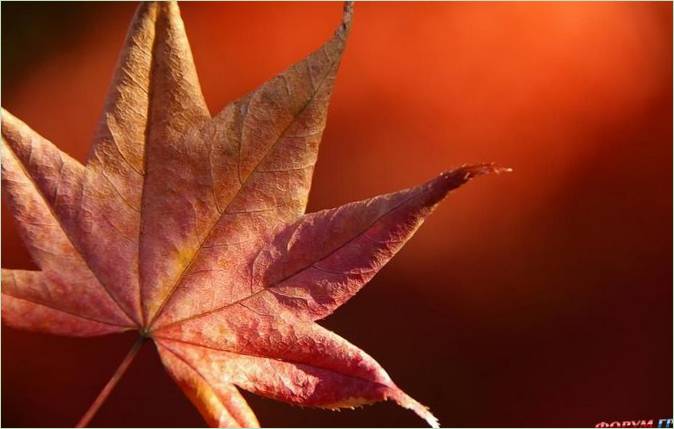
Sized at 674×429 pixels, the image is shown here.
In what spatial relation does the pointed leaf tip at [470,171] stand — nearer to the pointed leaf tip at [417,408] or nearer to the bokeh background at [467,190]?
the pointed leaf tip at [417,408]

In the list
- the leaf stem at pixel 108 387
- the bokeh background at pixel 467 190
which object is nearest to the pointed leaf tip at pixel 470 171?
the leaf stem at pixel 108 387

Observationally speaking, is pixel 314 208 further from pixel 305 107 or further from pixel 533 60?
pixel 305 107

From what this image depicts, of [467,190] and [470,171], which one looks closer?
[470,171]

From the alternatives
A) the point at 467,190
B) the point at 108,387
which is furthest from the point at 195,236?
the point at 467,190

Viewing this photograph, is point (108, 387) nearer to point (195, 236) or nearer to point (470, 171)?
point (195, 236)

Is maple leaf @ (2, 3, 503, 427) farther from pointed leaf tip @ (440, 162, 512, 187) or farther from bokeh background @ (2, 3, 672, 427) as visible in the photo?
bokeh background @ (2, 3, 672, 427)

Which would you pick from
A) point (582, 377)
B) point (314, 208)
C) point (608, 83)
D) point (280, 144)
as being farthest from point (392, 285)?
point (280, 144)
